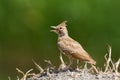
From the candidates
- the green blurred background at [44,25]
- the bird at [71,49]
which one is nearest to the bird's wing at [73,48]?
the bird at [71,49]

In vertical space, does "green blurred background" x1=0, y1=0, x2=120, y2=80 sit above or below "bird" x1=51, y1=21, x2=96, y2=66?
above

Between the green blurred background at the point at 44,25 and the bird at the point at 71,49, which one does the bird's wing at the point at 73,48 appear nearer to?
the bird at the point at 71,49

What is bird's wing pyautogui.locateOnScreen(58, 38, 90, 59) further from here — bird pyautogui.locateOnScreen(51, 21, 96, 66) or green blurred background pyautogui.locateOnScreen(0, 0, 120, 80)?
green blurred background pyautogui.locateOnScreen(0, 0, 120, 80)

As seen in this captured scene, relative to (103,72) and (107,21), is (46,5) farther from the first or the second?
(103,72)

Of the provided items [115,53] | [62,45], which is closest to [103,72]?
[62,45]

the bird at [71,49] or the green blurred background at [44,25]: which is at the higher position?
the green blurred background at [44,25]

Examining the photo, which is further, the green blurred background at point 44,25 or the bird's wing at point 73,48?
the green blurred background at point 44,25

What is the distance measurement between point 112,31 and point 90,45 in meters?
0.44

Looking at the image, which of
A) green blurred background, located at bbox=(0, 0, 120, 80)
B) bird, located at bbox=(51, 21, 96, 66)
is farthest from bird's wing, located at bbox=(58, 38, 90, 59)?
green blurred background, located at bbox=(0, 0, 120, 80)

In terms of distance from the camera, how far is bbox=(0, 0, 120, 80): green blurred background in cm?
1366

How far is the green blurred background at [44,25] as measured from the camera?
13.7 m

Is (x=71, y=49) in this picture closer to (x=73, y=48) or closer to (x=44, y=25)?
(x=73, y=48)

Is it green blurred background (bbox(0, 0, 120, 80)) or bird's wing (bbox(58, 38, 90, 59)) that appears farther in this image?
green blurred background (bbox(0, 0, 120, 80))

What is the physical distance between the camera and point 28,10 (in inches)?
551
